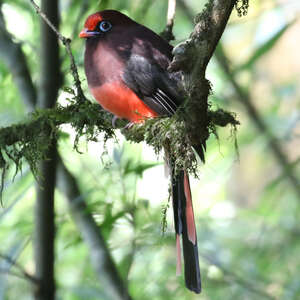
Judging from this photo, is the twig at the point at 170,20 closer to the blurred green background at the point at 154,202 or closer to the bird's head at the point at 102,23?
the bird's head at the point at 102,23

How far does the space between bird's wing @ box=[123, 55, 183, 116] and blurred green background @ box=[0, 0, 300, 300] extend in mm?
237

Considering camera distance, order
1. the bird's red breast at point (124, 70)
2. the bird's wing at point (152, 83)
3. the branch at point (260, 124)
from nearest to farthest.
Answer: the bird's wing at point (152, 83), the bird's red breast at point (124, 70), the branch at point (260, 124)

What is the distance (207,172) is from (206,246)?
0.72 m

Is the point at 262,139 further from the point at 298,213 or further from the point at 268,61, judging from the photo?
the point at 268,61

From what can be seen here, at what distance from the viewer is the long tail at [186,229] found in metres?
2.34

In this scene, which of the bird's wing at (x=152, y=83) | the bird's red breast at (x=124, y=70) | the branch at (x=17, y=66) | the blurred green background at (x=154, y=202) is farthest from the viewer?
the branch at (x=17, y=66)

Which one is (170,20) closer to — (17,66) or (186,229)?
(17,66)

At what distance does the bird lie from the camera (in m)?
2.32

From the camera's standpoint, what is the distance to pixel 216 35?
5.51 feet

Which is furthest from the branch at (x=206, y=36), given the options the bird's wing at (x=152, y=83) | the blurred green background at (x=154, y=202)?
the blurred green background at (x=154, y=202)

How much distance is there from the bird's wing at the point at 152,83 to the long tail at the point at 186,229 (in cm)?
30

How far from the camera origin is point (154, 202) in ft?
10.7

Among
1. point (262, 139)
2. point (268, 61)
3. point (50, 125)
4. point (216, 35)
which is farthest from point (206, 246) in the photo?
point (268, 61)

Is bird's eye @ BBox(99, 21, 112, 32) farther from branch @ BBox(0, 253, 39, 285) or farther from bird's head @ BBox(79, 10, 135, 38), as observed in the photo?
branch @ BBox(0, 253, 39, 285)
